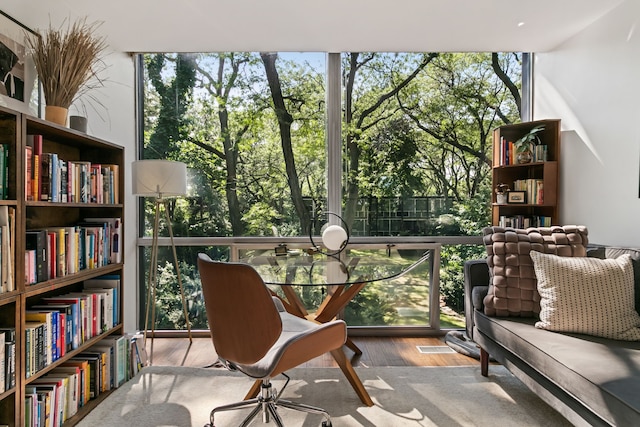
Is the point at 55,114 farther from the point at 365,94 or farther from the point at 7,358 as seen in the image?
the point at 365,94

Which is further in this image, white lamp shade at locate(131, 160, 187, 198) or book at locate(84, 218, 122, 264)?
white lamp shade at locate(131, 160, 187, 198)

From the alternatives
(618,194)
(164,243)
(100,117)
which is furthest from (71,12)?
(618,194)

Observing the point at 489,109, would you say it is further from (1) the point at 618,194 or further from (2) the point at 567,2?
(1) the point at 618,194

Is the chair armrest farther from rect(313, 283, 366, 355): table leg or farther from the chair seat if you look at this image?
the chair seat

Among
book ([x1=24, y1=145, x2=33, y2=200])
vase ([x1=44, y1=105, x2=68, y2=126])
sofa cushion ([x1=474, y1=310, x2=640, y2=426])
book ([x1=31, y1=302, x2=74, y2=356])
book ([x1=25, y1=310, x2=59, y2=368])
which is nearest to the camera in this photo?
sofa cushion ([x1=474, y1=310, x2=640, y2=426])

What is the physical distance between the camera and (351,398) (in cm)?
238

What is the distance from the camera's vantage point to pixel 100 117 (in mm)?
3039

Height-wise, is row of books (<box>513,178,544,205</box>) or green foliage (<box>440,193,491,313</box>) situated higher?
row of books (<box>513,178,544,205</box>)

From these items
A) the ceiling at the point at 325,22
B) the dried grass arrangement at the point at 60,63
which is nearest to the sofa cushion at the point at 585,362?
the ceiling at the point at 325,22

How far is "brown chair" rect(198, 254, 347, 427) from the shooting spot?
68.3 inches

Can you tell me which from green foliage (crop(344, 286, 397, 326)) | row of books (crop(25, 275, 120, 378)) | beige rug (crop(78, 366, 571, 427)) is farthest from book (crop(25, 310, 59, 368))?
green foliage (crop(344, 286, 397, 326))

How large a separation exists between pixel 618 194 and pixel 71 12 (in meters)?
3.98

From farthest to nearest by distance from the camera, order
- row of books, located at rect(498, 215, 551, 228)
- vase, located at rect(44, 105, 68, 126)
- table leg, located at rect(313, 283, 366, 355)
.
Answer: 1. row of books, located at rect(498, 215, 551, 228)
2. table leg, located at rect(313, 283, 366, 355)
3. vase, located at rect(44, 105, 68, 126)

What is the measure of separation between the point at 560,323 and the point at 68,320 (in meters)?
2.74
